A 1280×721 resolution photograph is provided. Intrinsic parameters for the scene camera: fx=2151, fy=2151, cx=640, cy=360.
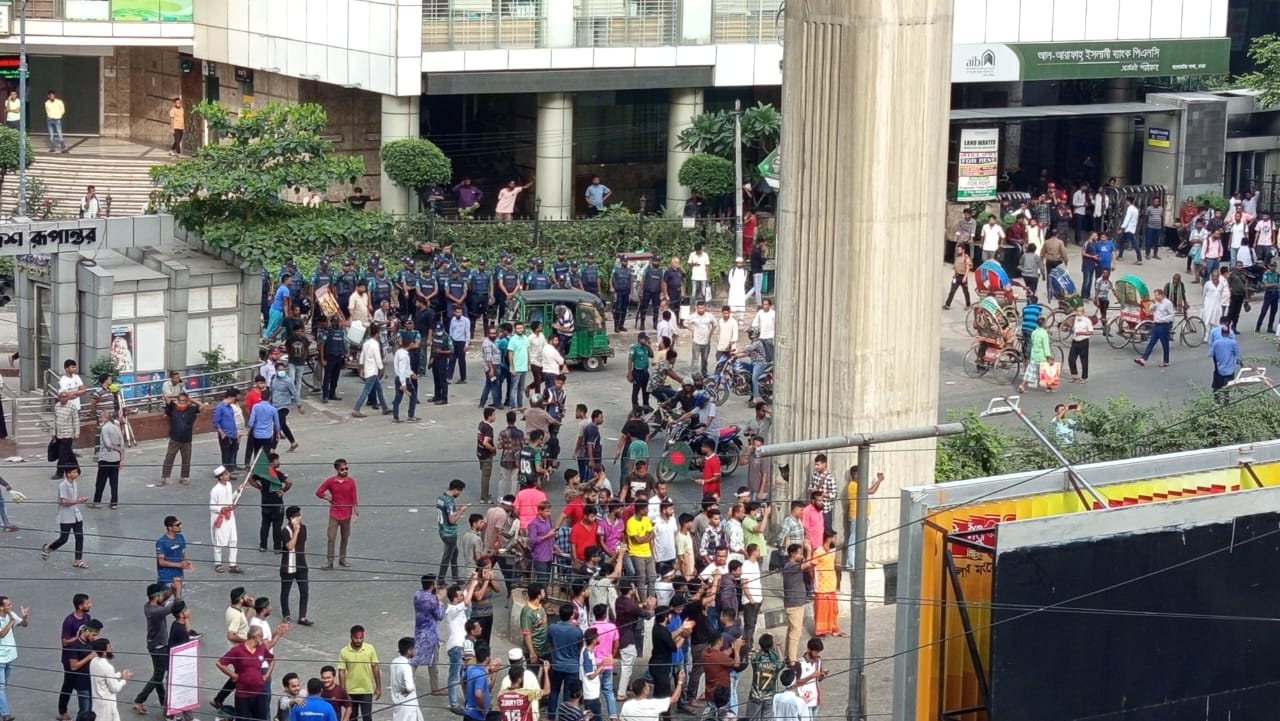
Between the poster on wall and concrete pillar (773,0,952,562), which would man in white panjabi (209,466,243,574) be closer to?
concrete pillar (773,0,952,562)

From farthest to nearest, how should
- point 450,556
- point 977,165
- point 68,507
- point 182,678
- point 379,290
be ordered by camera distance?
point 977,165, point 379,290, point 68,507, point 450,556, point 182,678

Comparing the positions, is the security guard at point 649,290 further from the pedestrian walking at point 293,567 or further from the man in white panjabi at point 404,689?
the man in white panjabi at point 404,689

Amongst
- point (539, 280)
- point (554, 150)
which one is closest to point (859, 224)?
point (539, 280)

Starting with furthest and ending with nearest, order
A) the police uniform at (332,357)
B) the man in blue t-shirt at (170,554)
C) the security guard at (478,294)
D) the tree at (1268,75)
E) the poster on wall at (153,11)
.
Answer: the poster on wall at (153,11)
the tree at (1268,75)
the security guard at (478,294)
the police uniform at (332,357)
the man in blue t-shirt at (170,554)

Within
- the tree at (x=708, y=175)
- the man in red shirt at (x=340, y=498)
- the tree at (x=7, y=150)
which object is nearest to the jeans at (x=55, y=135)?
the tree at (x=7, y=150)

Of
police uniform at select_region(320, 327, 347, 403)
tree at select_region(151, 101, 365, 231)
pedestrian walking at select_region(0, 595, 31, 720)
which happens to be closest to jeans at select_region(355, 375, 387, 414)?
police uniform at select_region(320, 327, 347, 403)

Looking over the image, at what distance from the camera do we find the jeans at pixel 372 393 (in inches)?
1154

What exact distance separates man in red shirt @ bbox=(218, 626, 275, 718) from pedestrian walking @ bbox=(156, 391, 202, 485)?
768 cm

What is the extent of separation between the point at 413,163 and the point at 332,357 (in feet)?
31.2

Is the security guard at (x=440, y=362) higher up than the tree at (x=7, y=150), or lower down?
lower down

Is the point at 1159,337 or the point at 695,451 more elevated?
the point at 1159,337

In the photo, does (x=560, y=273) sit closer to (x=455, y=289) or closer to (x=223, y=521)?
(x=455, y=289)

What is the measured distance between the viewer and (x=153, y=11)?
43.8m

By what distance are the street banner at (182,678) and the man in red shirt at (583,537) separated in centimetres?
431
